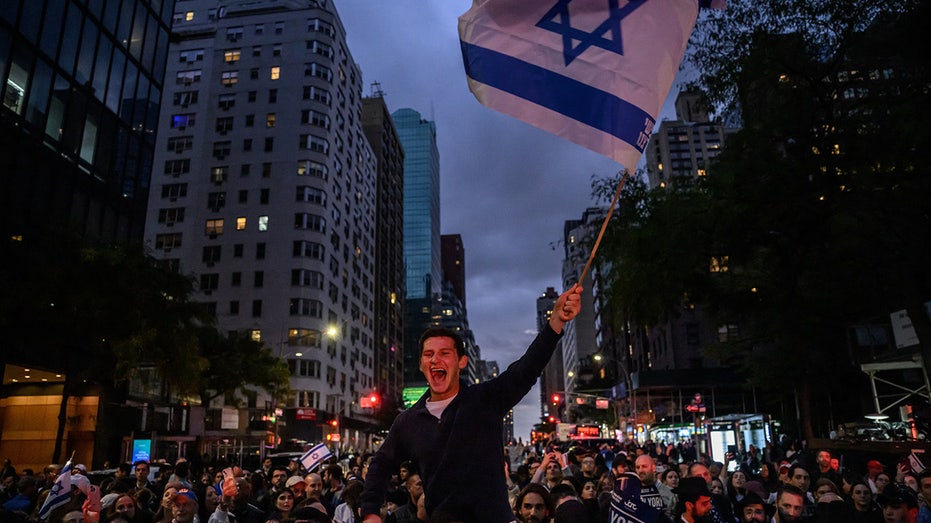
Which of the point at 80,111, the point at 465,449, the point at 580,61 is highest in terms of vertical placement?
the point at 80,111

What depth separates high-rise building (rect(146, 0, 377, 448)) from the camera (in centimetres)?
6725

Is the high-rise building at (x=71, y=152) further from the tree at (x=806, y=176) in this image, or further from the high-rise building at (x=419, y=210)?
the high-rise building at (x=419, y=210)

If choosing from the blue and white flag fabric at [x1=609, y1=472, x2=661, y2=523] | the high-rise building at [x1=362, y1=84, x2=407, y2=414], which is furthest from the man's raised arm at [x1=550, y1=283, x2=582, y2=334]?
the high-rise building at [x1=362, y1=84, x2=407, y2=414]

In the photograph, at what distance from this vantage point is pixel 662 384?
57812 millimetres

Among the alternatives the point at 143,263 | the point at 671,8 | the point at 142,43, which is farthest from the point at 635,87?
the point at 142,43

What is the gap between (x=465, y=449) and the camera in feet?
11.6

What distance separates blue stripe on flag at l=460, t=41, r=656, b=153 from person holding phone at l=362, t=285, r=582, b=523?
188cm

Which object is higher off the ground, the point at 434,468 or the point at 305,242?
the point at 305,242

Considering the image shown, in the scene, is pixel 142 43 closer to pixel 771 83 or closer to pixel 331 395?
pixel 771 83

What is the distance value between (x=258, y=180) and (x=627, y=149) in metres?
71.2

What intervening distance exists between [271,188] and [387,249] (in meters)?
36.4

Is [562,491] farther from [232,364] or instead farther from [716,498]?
[232,364]

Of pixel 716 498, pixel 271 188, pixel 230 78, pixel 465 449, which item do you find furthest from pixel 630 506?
pixel 230 78

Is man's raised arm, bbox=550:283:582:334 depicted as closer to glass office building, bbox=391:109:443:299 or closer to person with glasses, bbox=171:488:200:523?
person with glasses, bbox=171:488:200:523
